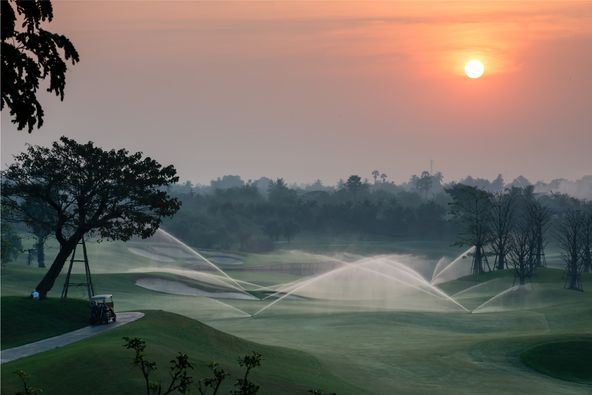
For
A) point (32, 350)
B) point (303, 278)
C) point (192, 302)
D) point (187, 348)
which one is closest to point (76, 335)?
point (32, 350)

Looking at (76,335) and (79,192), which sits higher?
(79,192)

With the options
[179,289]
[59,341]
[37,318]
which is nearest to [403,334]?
[37,318]

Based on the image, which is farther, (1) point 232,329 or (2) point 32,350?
(1) point 232,329

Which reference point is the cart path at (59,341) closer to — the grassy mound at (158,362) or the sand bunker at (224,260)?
the grassy mound at (158,362)

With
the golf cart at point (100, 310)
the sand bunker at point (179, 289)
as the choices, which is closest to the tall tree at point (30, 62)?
the golf cart at point (100, 310)

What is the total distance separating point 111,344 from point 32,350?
4874mm

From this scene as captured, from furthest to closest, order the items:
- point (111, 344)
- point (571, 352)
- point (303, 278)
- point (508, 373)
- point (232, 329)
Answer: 1. point (303, 278)
2. point (232, 329)
3. point (571, 352)
4. point (508, 373)
5. point (111, 344)

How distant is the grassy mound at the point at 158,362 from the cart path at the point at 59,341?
107 cm

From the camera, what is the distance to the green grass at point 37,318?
1619 inches

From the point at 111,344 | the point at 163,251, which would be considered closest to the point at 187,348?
the point at 111,344

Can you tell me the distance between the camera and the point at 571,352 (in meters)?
49.2

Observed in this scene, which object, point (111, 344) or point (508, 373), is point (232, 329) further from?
point (111, 344)

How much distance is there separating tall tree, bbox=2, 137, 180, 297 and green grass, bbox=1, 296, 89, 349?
395 centimetres

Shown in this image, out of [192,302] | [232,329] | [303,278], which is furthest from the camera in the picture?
[303,278]
